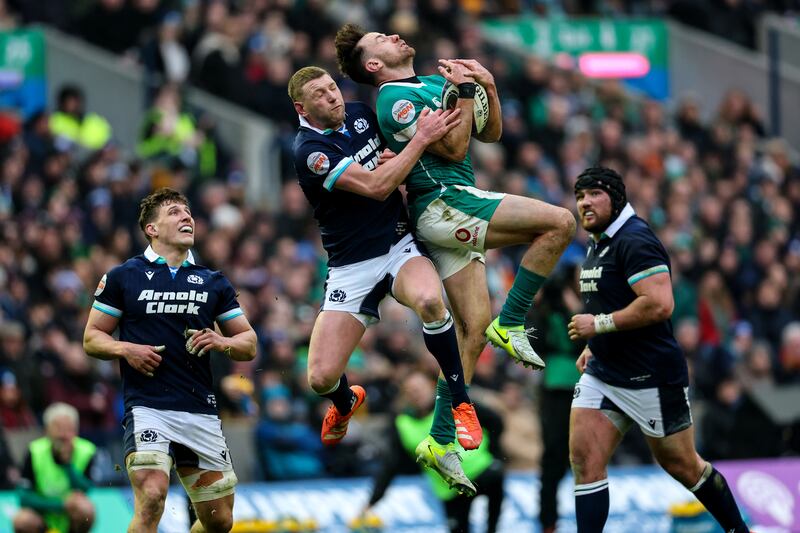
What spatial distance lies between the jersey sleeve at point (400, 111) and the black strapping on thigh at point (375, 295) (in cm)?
89

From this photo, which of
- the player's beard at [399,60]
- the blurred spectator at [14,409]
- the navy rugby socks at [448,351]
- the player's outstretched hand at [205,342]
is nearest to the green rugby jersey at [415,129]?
the player's beard at [399,60]

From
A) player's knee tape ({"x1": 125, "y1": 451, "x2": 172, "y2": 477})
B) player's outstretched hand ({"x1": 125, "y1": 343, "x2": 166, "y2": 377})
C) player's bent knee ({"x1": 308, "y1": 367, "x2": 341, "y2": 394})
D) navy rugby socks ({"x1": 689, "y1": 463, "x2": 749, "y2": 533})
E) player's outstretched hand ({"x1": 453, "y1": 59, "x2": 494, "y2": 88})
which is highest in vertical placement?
player's outstretched hand ({"x1": 453, "y1": 59, "x2": 494, "y2": 88})

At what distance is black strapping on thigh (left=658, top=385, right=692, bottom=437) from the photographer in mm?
10867

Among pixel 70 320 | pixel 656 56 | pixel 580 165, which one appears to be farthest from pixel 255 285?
pixel 656 56

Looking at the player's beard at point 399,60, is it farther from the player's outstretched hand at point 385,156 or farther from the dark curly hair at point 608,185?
the dark curly hair at point 608,185

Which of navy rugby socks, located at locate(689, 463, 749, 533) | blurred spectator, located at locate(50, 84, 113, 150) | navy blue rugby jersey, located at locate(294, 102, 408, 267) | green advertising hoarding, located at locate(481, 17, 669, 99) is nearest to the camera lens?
navy blue rugby jersey, located at locate(294, 102, 408, 267)

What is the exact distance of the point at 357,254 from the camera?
34.7 ft

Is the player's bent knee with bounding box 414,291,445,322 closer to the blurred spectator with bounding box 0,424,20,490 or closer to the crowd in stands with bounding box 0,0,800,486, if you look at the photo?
the crowd in stands with bounding box 0,0,800,486

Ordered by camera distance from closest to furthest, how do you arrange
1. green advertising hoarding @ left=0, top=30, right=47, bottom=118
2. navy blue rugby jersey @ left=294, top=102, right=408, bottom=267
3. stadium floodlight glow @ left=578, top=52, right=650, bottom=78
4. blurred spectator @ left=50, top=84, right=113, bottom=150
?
navy blue rugby jersey @ left=294, top=102, right=408, bottom=267, blurred spectator @ left=50, top=84, right=113, bottom=150, green advertising hoarding @ left=0, top=30, right=47, bottom=118, stadium floodlight glow @ left=578, top=52, right=650, bottom=78

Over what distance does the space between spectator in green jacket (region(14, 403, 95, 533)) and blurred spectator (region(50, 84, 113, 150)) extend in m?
6.10

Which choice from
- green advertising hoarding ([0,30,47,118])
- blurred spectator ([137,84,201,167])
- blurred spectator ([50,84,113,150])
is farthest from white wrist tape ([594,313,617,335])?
green advertising hoarding ([0,30,47,118])

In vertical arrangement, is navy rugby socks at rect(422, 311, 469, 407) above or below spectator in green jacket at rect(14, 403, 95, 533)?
above

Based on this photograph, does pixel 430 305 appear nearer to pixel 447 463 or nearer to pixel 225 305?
pixel 447 463

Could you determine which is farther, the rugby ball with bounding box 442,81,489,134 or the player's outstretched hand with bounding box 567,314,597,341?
the player's outstretched hand with bounding box 567,314,597,341
